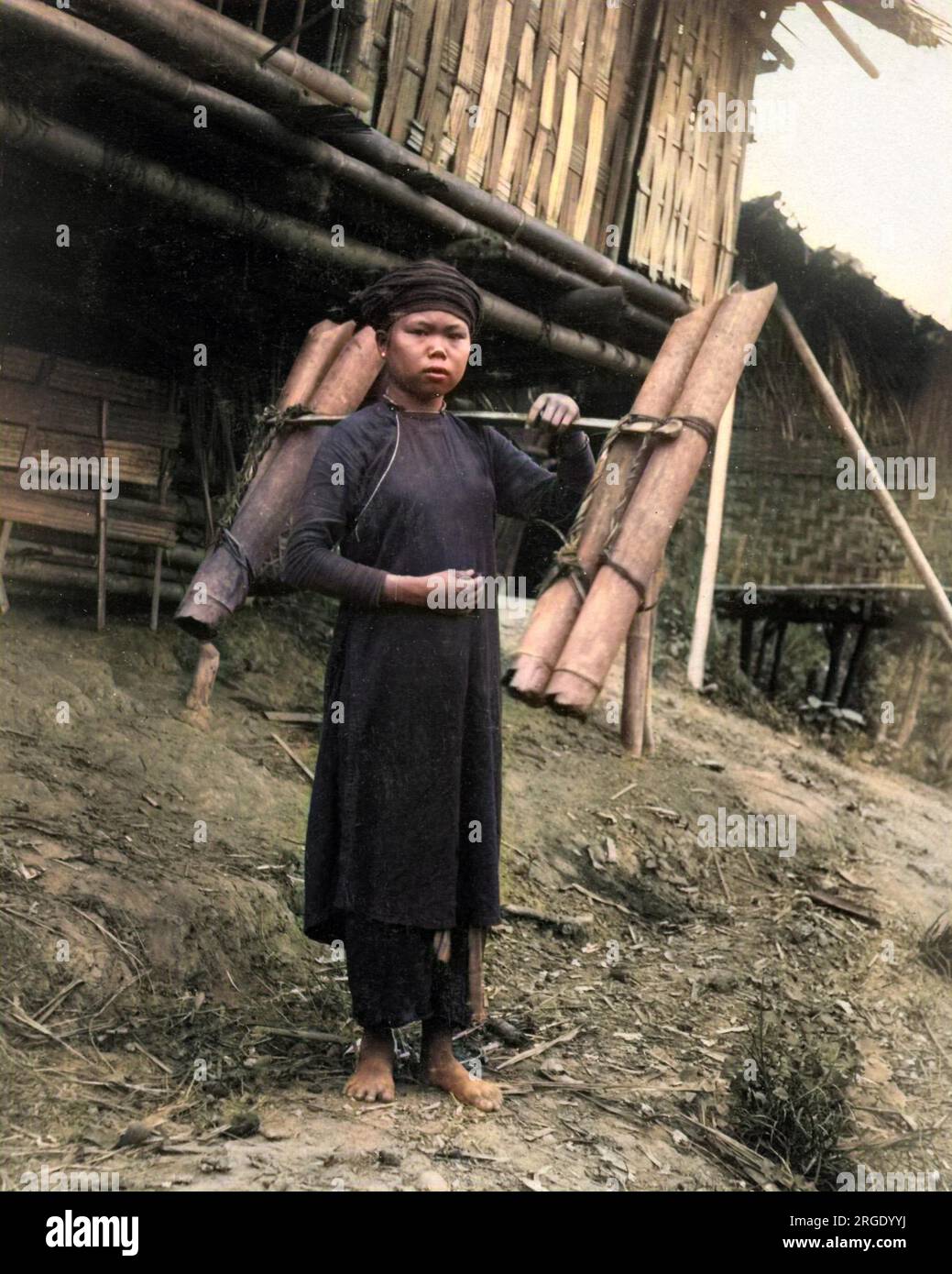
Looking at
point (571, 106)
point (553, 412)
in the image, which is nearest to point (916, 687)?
point (571, 106)

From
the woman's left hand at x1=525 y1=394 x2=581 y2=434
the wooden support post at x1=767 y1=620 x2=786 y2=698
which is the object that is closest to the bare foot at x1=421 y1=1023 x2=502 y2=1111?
the woman's left hand at x1=525 y1=394 x2=581 y2=434

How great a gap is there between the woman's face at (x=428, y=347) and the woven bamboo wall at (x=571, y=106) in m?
2.21

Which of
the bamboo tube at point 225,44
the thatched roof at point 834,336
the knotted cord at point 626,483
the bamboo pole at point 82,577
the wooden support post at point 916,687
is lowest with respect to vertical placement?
the wooden support post at point 916,687

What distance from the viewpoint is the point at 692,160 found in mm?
6867

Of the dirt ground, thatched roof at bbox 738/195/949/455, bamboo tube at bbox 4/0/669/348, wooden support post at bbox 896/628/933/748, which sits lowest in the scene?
the dirt ground

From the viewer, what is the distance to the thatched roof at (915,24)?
272 inches

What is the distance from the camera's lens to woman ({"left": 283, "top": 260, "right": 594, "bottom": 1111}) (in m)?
2.74

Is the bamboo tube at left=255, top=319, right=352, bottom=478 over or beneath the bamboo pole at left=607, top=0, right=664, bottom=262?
beneath

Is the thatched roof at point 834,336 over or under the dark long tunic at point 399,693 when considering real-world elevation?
over

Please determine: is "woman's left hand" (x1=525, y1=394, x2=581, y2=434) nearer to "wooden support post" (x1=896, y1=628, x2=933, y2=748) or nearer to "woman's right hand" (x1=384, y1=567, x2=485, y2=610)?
"woman's right hand" (x1=384, y1=567, x2=485, y2=610)

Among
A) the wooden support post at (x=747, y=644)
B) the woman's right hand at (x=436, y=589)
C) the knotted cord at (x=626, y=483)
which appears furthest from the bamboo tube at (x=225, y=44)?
the wooden support post at (x=747, y=644)

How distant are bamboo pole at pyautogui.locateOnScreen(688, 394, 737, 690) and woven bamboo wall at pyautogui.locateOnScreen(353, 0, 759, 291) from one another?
132 cm

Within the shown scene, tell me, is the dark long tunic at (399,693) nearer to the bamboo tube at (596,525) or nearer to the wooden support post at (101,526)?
the bamboo tube at (596,525)
